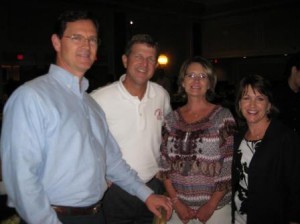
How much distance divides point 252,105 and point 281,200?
587 millimetres

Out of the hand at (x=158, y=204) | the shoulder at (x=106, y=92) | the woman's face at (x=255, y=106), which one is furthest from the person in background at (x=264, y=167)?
the shoulder at (x=106, y=92)

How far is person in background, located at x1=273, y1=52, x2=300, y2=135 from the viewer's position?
2.98m

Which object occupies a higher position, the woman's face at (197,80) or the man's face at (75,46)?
the man's face at (75,46)

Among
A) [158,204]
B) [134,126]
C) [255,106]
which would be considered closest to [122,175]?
[158,204]

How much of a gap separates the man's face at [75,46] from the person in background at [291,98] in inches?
82.8

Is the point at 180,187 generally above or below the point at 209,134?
below

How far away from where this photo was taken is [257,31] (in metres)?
9.42

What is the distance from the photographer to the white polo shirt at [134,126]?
218 centimetres

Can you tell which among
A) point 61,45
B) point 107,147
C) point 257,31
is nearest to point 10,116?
point 61,45

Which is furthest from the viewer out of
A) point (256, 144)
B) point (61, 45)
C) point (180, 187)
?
point (180, 187)

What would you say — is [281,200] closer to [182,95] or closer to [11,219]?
[182,95]

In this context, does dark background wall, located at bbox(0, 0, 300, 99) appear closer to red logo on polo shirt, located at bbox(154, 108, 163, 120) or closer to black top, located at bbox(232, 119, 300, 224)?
red logo on polo shirt, located at bbox(154, 108, 163, 120)

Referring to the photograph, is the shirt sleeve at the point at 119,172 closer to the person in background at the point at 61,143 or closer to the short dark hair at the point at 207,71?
the person in background at the point at 61,143

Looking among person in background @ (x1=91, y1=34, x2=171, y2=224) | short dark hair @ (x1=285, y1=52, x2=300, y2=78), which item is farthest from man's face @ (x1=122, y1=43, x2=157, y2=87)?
short dark hair @ (x1=285, y1=52, x2=300, y2=78)
